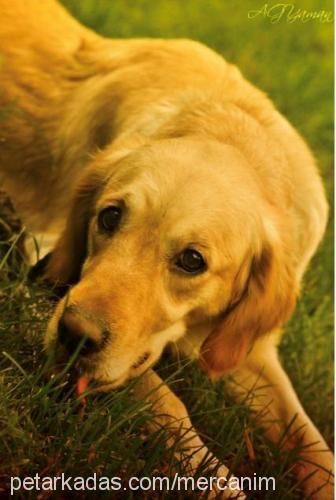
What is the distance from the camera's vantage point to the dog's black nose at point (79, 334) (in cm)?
234

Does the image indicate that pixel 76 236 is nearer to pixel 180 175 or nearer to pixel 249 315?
pixel 180 175

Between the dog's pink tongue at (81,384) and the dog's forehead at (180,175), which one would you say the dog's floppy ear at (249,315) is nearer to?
the dog's forehead at (180,175)

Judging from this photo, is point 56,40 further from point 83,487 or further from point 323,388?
point 83,487

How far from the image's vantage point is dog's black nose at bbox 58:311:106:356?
2336 mm

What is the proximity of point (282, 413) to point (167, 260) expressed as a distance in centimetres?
98

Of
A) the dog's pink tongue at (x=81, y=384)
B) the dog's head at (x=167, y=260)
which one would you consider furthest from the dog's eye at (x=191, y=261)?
the dog's pink tongue at (x=81, y=384)

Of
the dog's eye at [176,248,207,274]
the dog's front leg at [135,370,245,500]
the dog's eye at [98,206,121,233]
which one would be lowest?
the dog's front leg at [135,370,245,500]

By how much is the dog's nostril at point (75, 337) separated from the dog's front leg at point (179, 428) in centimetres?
22

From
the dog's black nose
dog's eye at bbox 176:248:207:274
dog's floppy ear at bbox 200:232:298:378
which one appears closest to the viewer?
the dog's black nose

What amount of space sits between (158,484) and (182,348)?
2.28ft

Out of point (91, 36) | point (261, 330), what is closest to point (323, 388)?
point (261, 330)

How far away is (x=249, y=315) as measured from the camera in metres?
2.93

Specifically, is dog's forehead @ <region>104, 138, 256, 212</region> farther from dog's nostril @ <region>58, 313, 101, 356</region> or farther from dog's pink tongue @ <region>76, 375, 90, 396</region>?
dog's pink tongue @ <region>76, 375, 90, 396</region>

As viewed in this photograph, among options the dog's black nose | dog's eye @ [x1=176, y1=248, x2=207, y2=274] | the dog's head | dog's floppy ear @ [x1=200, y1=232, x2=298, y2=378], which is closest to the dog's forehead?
the dog's head
